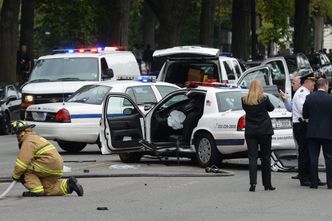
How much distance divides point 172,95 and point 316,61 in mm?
25276

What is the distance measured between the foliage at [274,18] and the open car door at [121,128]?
35.8 m

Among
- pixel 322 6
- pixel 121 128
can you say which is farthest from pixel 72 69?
pixel 322 6

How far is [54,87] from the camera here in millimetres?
24438

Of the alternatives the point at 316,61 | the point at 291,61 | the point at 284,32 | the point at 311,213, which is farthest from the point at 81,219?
the point at 284,32

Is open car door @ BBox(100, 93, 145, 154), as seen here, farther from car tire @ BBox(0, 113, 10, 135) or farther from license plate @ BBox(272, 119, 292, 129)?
car tire @ BBox(0, 113, 10, 135)

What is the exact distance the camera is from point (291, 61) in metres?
33.2

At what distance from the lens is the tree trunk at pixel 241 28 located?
1806 inches

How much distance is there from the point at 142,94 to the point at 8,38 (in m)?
16.7

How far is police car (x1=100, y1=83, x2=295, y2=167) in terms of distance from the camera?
55.4 feet

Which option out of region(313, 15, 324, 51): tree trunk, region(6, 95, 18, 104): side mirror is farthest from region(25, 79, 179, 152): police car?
region(313, 15, 324, 51): tree trunk

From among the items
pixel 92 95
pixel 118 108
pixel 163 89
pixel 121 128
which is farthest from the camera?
pixel 92 95

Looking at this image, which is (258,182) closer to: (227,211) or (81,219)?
(227,211)

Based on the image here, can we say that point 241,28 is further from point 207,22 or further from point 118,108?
point 118,108

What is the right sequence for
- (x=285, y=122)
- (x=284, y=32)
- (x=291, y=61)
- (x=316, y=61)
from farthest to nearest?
(x=284, y=32) < (x=316, y=61) < (x=291, y=61) < (x=285, y=122)
